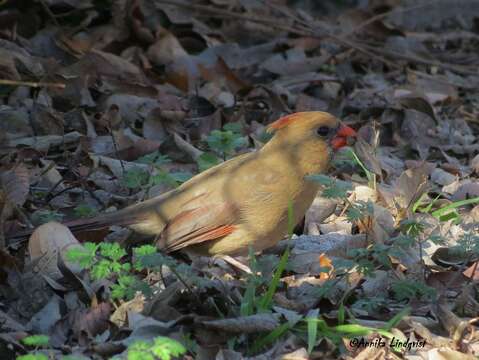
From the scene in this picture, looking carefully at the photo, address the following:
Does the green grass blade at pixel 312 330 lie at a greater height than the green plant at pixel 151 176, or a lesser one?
greater

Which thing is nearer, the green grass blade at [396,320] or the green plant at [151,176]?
the green grass blade at [396,320]

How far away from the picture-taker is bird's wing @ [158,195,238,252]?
438 centimetres

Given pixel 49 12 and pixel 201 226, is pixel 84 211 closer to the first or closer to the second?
pixel 201 226

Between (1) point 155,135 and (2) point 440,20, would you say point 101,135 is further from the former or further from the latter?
(2) point 440,20

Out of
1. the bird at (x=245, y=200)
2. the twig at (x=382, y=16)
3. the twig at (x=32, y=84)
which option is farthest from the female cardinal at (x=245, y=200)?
the twig at (x=382, y=16)

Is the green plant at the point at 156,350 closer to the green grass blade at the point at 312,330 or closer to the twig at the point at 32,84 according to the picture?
the green grass blade at the point at 312,330

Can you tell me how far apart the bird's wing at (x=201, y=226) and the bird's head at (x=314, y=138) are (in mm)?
427

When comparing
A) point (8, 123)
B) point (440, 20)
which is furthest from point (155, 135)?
point (440, 20)

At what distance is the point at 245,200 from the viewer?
440cm

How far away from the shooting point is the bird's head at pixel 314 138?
4.54m

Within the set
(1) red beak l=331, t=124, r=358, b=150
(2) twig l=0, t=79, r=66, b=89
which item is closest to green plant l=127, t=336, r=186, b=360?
(2) twig l=0, t=79, r=66, b=89

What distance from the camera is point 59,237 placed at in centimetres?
418

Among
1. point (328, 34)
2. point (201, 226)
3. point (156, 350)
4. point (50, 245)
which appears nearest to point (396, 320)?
point (156, 350)

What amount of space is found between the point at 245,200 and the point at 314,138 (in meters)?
0.46
